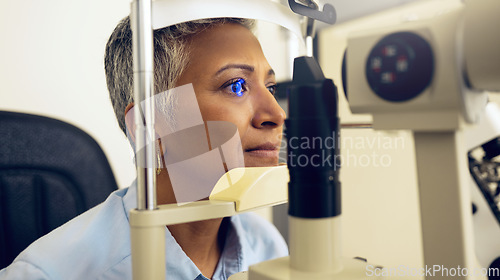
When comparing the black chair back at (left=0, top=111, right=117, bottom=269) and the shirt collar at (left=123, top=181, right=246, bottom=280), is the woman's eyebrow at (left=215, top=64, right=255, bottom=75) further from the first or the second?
the black chair back at (left=0, top=111, right=117, bottom=269)

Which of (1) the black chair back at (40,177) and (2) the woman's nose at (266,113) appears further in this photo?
(1) the black chair back at (40,177)

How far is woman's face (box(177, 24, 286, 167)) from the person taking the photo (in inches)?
22.8

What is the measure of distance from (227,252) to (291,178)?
557 millimetres

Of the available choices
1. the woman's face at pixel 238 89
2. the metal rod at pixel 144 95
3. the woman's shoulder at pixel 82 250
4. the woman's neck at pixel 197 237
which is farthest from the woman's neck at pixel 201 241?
the metal rod at pixel 144 95

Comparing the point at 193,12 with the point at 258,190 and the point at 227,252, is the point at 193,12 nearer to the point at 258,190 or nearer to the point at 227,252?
the point at 258,190

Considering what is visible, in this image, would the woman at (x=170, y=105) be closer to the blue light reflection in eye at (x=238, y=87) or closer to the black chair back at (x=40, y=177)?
the blue light reflection in eye at (x=238, y=87)

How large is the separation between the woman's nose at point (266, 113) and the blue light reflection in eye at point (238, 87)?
3 centimetres

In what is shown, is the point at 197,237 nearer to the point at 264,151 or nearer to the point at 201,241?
the point at 201,241

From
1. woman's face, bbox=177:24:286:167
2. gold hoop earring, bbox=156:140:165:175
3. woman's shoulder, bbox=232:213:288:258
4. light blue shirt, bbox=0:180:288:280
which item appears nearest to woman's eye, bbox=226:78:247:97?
woman's face, bbox=177:24:286:167

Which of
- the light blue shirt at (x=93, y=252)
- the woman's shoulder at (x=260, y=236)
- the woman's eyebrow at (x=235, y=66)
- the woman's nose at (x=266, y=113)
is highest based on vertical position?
the woman's eyebrow at (x=235, y=66)

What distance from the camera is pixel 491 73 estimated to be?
223 mm

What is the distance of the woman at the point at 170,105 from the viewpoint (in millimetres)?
552

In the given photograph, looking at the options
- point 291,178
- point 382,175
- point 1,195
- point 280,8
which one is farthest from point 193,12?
point 382,175

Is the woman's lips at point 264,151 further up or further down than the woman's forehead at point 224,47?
further down
